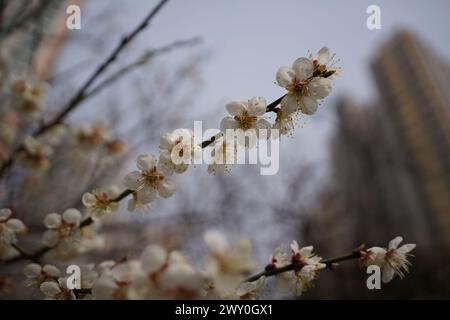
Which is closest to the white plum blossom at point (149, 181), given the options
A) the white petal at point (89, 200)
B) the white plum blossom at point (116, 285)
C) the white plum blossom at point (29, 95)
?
the white petal at point (89, 200)

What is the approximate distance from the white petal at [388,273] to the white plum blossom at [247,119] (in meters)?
0.71

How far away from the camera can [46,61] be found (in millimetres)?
11602

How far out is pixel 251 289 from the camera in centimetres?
118

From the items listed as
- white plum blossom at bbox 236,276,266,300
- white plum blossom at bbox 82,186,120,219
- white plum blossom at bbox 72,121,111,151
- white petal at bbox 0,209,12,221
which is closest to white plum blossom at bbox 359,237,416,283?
white plum blossom at bbox 236,276,266,300

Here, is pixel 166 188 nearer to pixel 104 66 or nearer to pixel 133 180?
pixel 133 180

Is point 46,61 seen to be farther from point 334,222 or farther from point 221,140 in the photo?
point 221,140

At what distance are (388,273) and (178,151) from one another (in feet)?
3.13

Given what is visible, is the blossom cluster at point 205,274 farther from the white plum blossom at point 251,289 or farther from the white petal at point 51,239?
the white petal at point 51,239

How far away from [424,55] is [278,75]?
114 feet

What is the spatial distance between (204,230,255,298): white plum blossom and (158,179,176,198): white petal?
1.35 ft

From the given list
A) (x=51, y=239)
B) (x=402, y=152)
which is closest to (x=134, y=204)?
(x=51, y=239)

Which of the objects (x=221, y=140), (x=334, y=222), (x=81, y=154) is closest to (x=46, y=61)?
(x=81, y=154)

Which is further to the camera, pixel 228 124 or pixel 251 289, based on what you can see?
pixel 228 124

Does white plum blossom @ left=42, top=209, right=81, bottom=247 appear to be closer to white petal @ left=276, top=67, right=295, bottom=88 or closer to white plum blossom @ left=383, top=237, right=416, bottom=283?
white petal @ left=276, top=67, right=295, bottom=88
